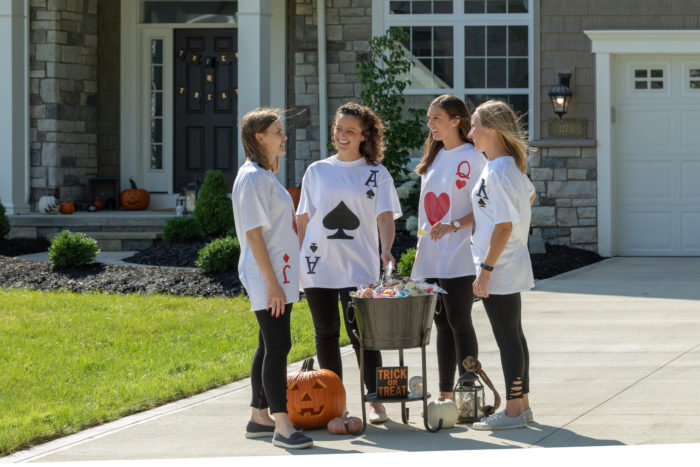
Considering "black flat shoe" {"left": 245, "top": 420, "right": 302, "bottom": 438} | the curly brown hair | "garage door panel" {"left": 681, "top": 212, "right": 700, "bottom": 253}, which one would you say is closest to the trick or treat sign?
"black flat shoe" {"left": 245, "top": 420, "right": 302, "bottom": 438}

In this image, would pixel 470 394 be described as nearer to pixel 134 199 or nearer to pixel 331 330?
pixel 331 330

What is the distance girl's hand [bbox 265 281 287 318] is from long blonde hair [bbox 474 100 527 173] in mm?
1187

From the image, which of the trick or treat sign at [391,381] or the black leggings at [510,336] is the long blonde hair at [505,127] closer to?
the black leggings at [510,336]

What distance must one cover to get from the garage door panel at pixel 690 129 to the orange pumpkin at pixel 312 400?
886cm

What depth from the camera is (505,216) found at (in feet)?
15.7

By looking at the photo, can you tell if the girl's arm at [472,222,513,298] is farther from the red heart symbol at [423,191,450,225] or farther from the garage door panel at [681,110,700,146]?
the garage door panel at [681,110,700,146]

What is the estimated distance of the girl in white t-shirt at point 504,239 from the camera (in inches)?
189

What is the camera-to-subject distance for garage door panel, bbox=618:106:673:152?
41.8 feet

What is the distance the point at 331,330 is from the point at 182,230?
6837 millimetres

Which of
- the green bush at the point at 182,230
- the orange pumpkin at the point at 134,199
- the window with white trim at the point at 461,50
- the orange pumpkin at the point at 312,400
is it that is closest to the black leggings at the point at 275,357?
the orange pumpkin at the point at 312,400

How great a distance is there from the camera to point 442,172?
514cm

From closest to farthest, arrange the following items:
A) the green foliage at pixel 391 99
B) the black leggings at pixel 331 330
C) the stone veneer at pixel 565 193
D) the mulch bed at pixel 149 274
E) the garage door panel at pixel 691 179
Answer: the black leggings at pixel 331 330
the mulch bed at pixel 149 274
the green foliage at pixel 391 99
the stone veneer at pixel 565 193
the garage door panel at pixel 691 179

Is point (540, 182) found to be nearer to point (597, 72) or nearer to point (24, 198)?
point (597, 72)

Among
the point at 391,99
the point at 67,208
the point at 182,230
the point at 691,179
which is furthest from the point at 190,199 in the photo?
the point at 691,179
